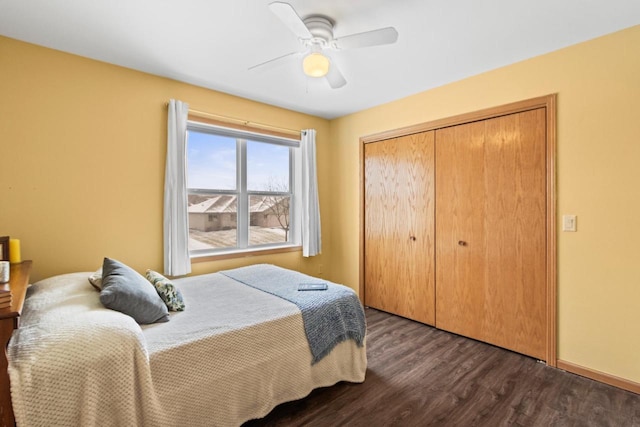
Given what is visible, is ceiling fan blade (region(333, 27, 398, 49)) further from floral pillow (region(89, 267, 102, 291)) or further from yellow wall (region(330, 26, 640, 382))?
floral pillow (region(89, 267, 102, 291))

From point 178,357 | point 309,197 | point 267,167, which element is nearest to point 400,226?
point 309,197

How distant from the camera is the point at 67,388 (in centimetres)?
118

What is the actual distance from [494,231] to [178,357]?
2666mm

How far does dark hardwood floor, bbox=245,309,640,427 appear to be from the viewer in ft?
5.94

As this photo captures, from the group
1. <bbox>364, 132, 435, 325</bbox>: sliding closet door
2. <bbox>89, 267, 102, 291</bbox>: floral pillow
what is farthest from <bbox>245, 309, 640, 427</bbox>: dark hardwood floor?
<bbox>89, 267, 102, 291</bbox>: floral pillow

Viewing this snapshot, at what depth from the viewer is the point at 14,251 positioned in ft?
6.73

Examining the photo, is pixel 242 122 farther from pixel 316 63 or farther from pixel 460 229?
pixel 460 229

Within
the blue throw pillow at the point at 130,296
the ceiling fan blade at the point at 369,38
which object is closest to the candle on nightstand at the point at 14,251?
the blue throw pillow at the point at 130,296

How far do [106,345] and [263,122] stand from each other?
2.84 metres

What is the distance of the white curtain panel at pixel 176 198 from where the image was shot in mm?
2805

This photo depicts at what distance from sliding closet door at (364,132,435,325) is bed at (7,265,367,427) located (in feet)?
4.34

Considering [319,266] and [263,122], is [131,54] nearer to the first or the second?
[263,122]

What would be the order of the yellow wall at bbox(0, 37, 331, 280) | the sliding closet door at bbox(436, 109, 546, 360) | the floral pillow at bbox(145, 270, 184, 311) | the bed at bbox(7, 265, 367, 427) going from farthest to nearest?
1. the sliding closet door at bbox(436, 109, 546, 360)
2. the yellow wall at bbox(0, 37, 331, 280)
3. the floral pillow at bbox(145, 270, 184, 311)
4. the bed at bbox(7, 265, 367, 427)

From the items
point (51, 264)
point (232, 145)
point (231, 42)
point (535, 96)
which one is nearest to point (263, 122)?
point (232, 145)
